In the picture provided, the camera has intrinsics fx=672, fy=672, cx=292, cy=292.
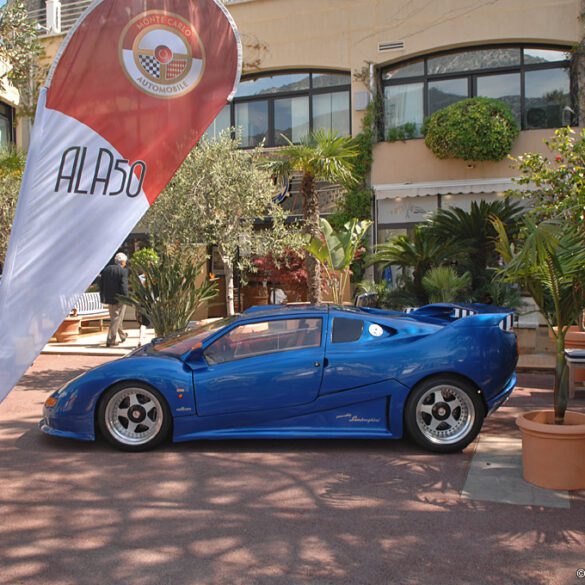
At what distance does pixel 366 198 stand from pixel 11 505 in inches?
639

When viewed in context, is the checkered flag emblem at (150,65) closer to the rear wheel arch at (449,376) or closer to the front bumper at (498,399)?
the rear wheel arch at (449,376)

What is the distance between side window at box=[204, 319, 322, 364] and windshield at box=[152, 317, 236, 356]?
239mm

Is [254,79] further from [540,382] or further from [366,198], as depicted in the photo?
[540,382]

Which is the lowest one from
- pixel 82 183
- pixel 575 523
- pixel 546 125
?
pixel 575 523

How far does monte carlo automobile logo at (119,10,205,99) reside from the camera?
13.2 feet

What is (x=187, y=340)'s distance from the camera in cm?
709

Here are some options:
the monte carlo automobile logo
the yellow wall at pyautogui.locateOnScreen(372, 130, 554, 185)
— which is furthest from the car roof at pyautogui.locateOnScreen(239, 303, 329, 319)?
the yellow wall at pyautogui.locateOnScreen(372, 130, 554, 185)

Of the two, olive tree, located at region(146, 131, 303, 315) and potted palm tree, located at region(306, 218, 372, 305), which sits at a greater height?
olive tree, located at region(146, 131, 303, 315)

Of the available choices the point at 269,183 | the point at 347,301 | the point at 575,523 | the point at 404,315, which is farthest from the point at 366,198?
the point at 575,523

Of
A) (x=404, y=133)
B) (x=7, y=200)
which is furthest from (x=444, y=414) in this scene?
(x=7, y=200)

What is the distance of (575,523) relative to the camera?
456cm

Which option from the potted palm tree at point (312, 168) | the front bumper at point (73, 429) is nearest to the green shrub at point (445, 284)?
the potted palm tree at point (312, 168)

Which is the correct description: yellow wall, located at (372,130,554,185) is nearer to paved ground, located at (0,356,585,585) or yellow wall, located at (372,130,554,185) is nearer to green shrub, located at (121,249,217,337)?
green shrub, located at (121,249,217,337)

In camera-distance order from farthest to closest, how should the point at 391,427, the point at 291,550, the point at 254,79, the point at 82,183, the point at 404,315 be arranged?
the point at 254,79 → the point at 404,315 → the point at 391,427 → the point at 291,550 → the point at 82,183
